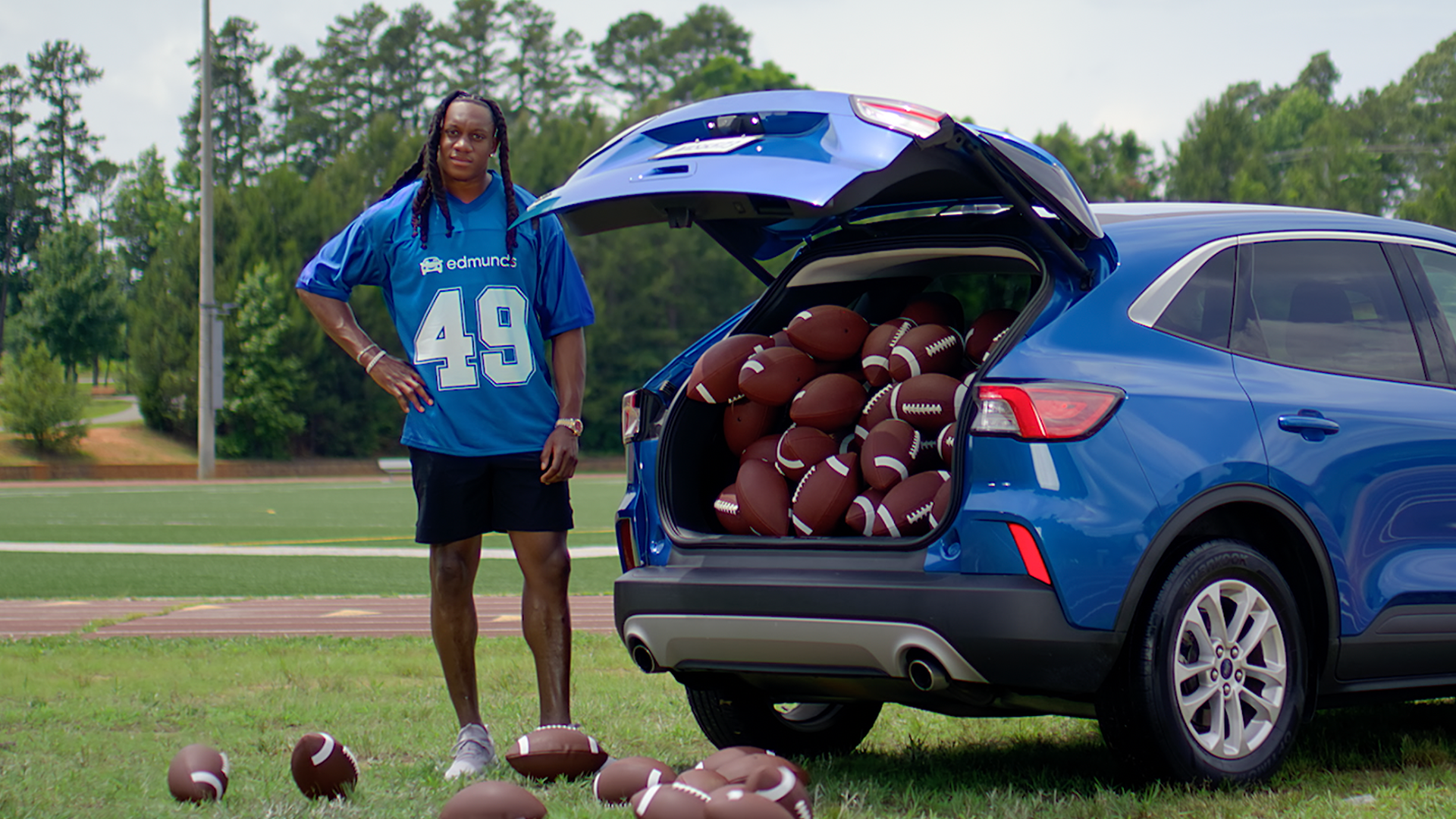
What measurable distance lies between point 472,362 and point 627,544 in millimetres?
774

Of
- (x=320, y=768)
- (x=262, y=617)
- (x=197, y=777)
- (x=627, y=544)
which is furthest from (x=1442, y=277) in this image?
(x=262, y=617)

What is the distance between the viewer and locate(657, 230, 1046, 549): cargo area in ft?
15.1

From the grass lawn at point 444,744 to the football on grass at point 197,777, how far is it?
Result: 58mm

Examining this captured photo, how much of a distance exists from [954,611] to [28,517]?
1836 cm

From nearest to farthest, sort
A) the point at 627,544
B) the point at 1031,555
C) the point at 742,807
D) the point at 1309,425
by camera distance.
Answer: the point at 742,807 → the point at 1031,555 → the point at 1309,425 → the point at 627,544

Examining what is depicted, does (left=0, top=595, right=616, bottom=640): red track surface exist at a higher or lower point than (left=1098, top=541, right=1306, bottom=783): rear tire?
lower

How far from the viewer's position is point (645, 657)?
457cm

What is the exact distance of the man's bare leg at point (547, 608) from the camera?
5055mm

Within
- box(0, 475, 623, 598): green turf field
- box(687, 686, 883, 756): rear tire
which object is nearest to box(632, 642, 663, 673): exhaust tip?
box(687, 686, 883, 756): rear tire

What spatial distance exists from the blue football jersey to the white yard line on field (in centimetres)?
852

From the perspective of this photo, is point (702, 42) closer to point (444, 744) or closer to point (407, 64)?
point (407, 64)

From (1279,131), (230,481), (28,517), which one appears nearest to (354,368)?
(230,481)

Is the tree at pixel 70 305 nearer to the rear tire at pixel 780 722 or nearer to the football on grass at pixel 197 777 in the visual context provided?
the rear tire at pixel 780 722

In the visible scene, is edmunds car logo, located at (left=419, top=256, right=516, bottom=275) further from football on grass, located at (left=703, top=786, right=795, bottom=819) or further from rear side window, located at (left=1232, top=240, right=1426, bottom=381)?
rear side window, located at (left=1232, top=240, right=1426, bottom=381)
